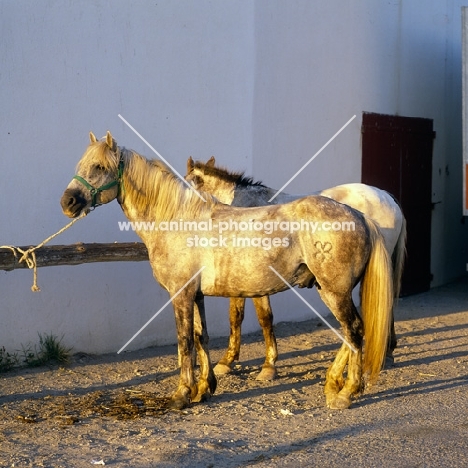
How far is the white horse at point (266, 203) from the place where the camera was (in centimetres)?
632

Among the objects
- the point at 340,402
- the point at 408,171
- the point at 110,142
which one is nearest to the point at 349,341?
the point at 340,402

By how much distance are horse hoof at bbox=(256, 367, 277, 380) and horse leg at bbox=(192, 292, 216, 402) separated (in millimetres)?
733

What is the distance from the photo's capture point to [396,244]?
6.65m

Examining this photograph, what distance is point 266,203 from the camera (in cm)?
638

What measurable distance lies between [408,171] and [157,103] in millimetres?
4362

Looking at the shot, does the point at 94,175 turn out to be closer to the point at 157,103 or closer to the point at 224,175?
the point at 224,175

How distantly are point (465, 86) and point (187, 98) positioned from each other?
382cm

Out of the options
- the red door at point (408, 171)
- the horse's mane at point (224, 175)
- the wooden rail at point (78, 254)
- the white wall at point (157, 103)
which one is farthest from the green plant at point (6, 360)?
the red door at point (408, 171)

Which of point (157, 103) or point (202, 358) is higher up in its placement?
point (157, 103)

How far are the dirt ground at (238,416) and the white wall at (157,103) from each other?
0.67 meters

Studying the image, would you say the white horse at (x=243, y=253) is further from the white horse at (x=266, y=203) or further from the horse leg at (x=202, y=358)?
the white horse at (x=266, y=203)

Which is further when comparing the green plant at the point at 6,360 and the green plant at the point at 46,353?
the green plant at the point at 46,353

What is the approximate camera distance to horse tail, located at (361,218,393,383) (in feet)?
16.6

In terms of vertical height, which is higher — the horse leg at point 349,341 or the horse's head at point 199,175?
the horse's head at point 199,175
